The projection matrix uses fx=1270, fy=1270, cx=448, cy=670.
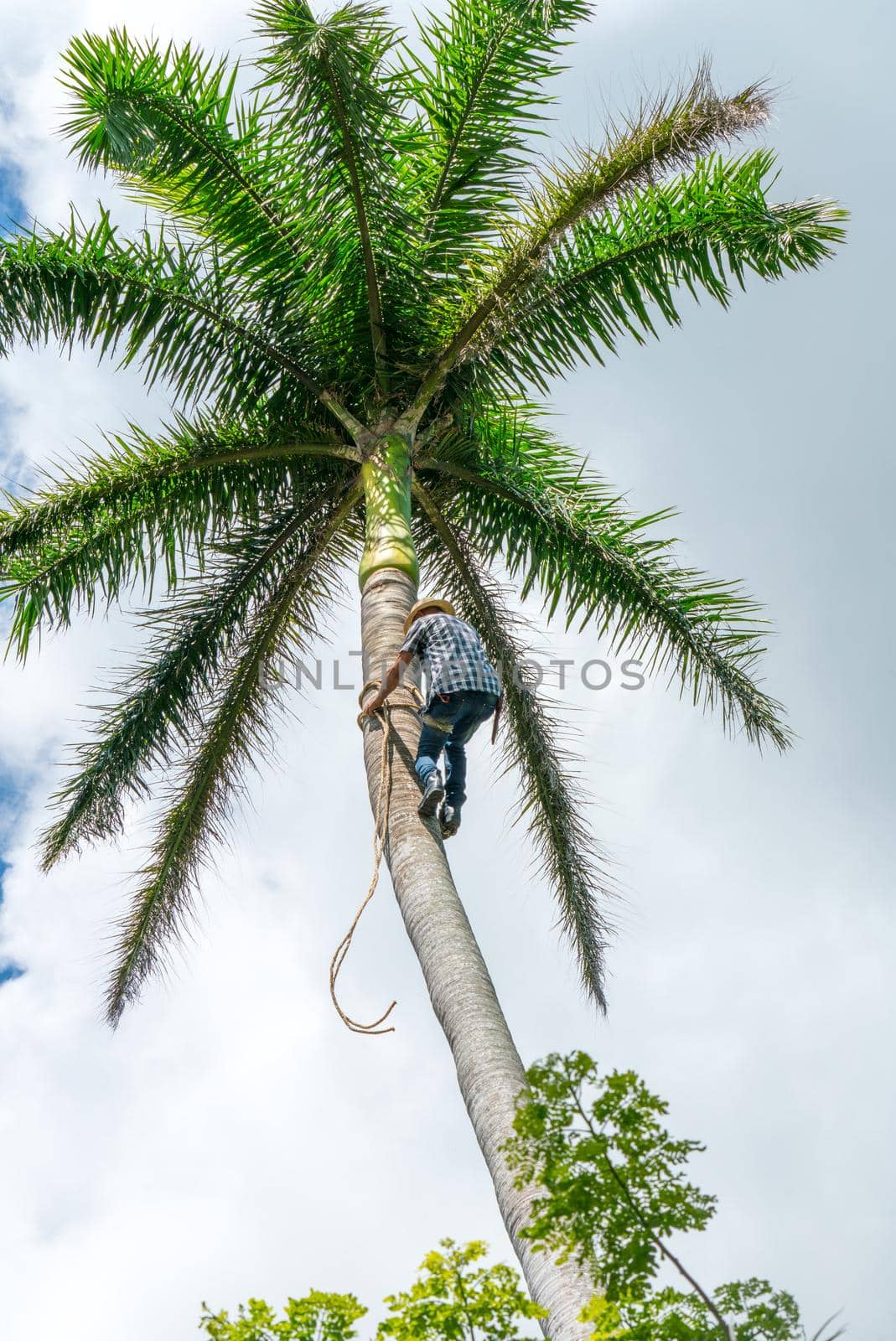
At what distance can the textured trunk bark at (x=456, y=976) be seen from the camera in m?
4.34

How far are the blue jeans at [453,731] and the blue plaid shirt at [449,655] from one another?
0.17 ft

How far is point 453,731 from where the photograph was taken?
6750mm

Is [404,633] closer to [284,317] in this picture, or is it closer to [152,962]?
[284,317]

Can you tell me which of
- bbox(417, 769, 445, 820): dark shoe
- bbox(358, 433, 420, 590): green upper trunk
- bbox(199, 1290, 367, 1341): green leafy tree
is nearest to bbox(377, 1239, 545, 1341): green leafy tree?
bbox(199, 1290, 367, 1341): green leafy tree

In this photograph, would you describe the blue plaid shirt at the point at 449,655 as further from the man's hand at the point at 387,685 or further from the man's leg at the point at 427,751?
the man's leg at the point at 427,751

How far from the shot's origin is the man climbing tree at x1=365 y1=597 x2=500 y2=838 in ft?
21.5

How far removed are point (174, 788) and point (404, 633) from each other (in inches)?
118

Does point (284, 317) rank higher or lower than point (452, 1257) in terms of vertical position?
higher

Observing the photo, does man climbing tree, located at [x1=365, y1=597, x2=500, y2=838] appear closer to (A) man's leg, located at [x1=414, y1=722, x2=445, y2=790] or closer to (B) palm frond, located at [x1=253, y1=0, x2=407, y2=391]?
(A) man's leg, located at [x1=414, y1=722, x2=445, y2=790]

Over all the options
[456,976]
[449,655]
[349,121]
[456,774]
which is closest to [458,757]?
[456,774]

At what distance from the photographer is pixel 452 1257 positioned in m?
3.40

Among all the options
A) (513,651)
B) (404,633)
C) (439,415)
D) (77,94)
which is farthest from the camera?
(513,651)

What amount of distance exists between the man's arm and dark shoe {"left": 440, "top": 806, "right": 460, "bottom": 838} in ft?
2.21

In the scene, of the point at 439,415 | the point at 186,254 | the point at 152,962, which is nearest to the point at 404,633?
the point at 439,415
